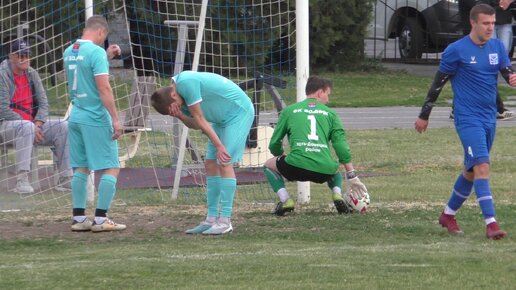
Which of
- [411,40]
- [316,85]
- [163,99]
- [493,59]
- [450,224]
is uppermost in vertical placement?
[493,59]

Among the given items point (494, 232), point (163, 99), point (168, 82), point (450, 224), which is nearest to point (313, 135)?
point (450, 224)

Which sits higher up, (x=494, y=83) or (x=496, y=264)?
(x=494, y=83)

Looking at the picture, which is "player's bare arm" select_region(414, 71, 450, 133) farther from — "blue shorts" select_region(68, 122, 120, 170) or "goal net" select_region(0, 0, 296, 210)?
"goal net" select_region(0, 0, 296, 210)

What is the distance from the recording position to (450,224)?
358 inches

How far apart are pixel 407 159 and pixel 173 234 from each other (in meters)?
5.82

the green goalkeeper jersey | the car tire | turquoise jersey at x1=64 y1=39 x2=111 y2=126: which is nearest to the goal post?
the green goalkeeper jersey

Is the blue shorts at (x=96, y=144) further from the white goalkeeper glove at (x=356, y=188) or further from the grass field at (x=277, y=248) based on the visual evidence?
the white goalkeeper glove at (x=356, y=188)

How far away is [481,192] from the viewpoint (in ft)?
28.4

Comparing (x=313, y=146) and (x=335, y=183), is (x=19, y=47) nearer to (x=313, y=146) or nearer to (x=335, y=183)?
(x=313, y=146)

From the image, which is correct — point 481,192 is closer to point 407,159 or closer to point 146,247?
point 146,247

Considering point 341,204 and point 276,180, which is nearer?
point 341,204

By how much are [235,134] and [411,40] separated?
19663mm

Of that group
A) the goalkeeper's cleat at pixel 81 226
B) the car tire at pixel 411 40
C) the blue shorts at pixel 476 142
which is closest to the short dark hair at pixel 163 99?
the goalkeeper's cleat at pixel 81 226

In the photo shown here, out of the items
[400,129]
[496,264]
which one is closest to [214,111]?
[496,264]
